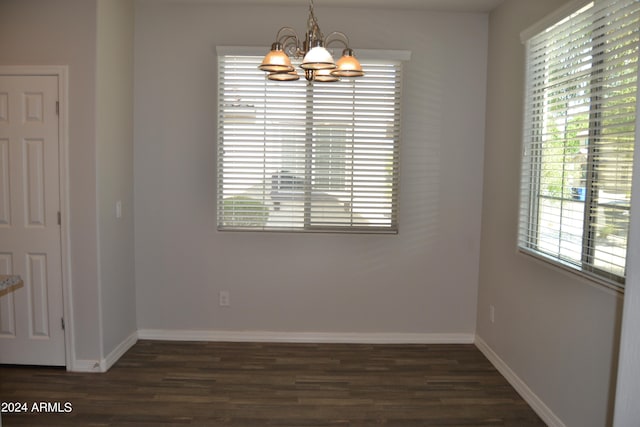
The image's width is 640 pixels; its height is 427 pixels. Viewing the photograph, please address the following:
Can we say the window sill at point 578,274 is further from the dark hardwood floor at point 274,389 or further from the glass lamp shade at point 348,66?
the glass lamp shade at point 348,66

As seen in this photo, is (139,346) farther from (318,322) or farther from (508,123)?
(508,123)

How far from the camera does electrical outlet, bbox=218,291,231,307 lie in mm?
4293

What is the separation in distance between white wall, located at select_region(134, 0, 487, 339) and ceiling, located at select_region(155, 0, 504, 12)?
0.25 feet

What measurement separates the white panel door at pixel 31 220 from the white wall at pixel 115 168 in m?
0.30

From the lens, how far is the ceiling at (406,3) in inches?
154

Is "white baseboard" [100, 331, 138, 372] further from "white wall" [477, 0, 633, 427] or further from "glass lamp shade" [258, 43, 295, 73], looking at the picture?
"white wall" [477, 0, 633, 427]

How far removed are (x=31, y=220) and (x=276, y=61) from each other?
7.80ft

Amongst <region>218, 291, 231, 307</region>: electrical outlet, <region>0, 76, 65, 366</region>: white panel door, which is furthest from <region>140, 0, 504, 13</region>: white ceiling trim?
<region>218, 291, 231, 307</region>: electrical outlet

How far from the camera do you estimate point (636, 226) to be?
1764 mm

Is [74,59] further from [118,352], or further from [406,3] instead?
[406,3]

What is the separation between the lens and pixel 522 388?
3348mm

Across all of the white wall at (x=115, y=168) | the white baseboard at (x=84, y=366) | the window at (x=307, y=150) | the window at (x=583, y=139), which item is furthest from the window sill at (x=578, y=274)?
the white baseboard at (x=84, y=366)

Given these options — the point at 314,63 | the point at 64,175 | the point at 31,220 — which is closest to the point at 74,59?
the point at 64,175

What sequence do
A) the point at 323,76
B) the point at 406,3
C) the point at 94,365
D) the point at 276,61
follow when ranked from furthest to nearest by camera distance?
the point at 406,3 → the point at 94,365 → the point at 323,76 → the point at 276,61
